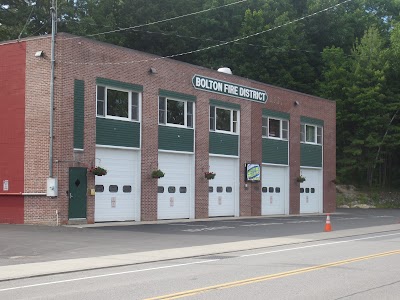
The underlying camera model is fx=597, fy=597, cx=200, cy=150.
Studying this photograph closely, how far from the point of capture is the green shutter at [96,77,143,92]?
27.9 m

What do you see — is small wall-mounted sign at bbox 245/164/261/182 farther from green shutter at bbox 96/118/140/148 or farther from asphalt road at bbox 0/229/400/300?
asphalt road at bbox 0/229/400/300

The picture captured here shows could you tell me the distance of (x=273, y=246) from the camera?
19469 millimetres

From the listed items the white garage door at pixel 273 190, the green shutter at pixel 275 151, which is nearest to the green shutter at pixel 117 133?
the green shutter at pixel 275 151

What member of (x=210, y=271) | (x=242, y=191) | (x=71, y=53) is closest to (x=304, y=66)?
(x=242, y=191)

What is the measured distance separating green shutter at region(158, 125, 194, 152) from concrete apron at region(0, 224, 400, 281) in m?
10.5

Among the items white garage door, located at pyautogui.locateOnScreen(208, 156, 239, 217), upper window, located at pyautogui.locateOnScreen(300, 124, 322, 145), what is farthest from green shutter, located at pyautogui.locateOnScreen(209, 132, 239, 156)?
upper window, located at pyautogui.locateOnScreen(300, 124, 322, 145)

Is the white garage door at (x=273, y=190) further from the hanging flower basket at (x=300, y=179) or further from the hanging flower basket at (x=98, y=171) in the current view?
the hanging flower basket at (x=98, y=171)

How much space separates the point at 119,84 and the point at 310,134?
62.8 feet

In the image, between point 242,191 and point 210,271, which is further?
point 242,191

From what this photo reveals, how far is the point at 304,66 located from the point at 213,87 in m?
31.6

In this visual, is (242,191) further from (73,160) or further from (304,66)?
(304,66)

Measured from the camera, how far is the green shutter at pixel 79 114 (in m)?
26.6

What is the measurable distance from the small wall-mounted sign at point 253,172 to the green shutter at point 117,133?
9278mm

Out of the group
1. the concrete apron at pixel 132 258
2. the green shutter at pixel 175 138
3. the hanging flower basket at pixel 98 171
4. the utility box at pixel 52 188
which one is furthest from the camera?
the green shutter at pixel 175 138
